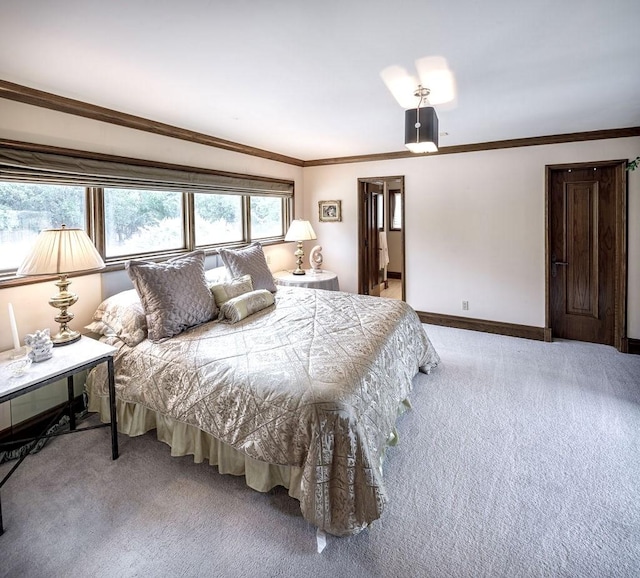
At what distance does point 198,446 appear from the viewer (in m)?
2.21

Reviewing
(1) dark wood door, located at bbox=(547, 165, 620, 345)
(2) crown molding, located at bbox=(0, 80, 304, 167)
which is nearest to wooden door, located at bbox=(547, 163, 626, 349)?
(1) dark wood door, located at bbox=(547, 165, 620, 345)

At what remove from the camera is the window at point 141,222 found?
3.15m

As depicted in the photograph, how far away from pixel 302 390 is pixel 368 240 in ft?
14.3

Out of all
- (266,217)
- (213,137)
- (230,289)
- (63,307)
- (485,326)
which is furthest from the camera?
(266,217)

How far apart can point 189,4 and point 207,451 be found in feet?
7.32

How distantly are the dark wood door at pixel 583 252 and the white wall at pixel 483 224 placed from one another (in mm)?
144

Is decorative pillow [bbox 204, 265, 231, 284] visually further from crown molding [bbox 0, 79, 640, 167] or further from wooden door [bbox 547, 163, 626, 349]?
wooden door [bbox 547, 163, 626, 349]

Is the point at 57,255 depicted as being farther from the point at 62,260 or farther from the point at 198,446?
the point at 198,446

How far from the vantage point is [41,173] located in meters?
2.55

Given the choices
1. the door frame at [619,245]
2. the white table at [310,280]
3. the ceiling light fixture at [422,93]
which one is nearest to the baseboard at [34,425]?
the white table at [310,280]

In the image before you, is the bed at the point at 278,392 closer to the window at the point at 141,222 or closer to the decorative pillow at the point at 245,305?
the decorative pillow at the point at 245,305

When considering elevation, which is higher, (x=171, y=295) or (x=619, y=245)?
(x=619, y=245)

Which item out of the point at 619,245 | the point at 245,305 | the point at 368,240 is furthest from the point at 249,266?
the point at 619,245

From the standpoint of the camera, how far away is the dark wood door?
4.08m
